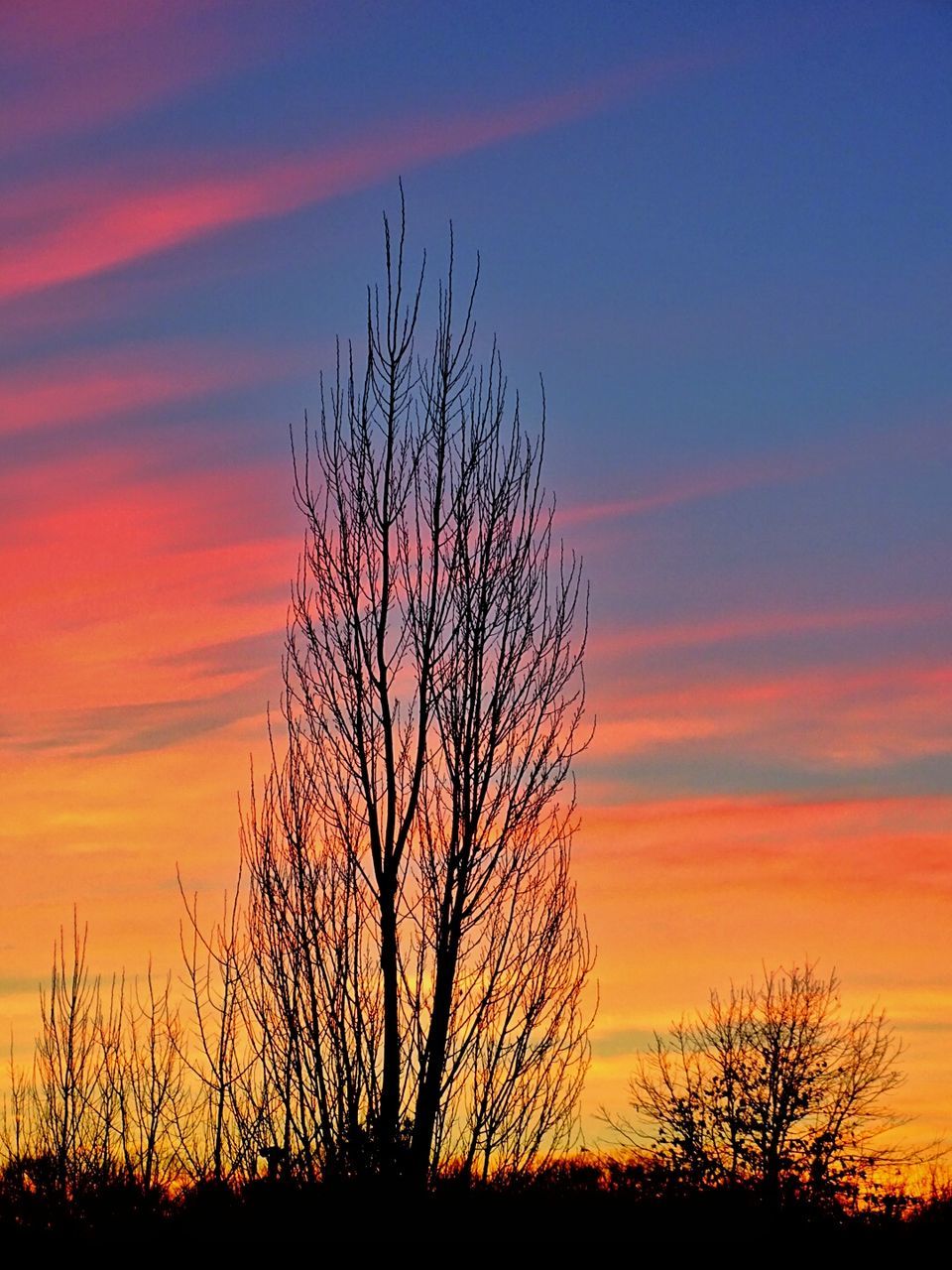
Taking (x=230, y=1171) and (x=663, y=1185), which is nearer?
(x=230, y=1171)

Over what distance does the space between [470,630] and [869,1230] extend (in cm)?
671

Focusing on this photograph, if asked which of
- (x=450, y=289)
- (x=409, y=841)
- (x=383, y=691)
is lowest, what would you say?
(x=409, y=841)

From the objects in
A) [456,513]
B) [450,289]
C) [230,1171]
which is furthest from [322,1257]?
[450,289]

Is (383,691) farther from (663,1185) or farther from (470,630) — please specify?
(663,1185)

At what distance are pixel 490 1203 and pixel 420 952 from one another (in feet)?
6.35

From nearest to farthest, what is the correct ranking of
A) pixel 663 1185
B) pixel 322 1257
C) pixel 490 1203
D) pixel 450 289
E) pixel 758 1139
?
pixel 322 1257 → pixel 490 1203 → pixel 450 289 → pixel 663 1185 → pixel 758 1139

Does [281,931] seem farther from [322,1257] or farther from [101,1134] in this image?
[101,1134]

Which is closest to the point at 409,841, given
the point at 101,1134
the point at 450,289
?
the point at 450,289

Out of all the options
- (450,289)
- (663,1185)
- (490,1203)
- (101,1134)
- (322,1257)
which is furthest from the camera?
(101,1134)

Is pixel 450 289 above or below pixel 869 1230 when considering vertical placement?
above

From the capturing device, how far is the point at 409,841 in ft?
35.0

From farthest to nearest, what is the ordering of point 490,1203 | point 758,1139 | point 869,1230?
1. point 758,1139
2. point 869,1230
3. point 490,1203

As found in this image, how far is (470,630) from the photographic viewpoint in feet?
36.2

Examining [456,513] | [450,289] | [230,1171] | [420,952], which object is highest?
[450,289]
